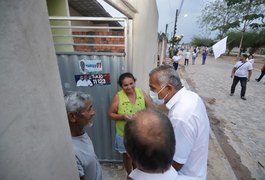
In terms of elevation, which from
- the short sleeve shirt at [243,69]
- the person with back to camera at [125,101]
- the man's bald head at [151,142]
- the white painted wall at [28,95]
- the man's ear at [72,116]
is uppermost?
the white painted wall at [28,95]

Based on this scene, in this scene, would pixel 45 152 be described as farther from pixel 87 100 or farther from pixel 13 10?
pixel 87 100

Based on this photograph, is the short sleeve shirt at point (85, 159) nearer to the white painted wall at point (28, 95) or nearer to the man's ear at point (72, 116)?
the man's ear at point (72, 116)

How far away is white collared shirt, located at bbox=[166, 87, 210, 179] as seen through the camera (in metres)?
1.41

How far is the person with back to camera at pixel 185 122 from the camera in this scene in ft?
4.62

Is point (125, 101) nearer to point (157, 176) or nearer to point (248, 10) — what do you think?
point (157, 176)

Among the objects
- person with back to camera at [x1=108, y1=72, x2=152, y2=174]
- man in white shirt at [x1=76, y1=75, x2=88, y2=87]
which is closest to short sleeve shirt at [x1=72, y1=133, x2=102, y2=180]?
person with back to camera at [x1=108, y1=72, x2=152, y2=174]

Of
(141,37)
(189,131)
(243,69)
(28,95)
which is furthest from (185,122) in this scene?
(243,69)

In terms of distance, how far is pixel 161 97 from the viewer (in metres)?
1.74

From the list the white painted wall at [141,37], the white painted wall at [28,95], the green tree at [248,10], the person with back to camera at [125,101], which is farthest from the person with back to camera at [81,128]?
the green tree at [248,10]

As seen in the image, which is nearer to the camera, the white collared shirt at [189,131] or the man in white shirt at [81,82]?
the white collared shirt at [189,131]

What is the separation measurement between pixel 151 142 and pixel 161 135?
6 cm

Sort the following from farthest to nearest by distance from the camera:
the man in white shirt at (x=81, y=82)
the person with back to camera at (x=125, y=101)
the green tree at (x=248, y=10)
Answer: the green tree at (x=248, y=10) → the man in white shirt at (x=81, y=82) → the person with back to camera at (x=125, y=101)

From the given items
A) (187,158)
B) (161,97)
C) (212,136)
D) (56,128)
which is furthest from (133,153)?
(212,136)

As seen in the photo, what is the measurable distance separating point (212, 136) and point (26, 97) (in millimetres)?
4601
